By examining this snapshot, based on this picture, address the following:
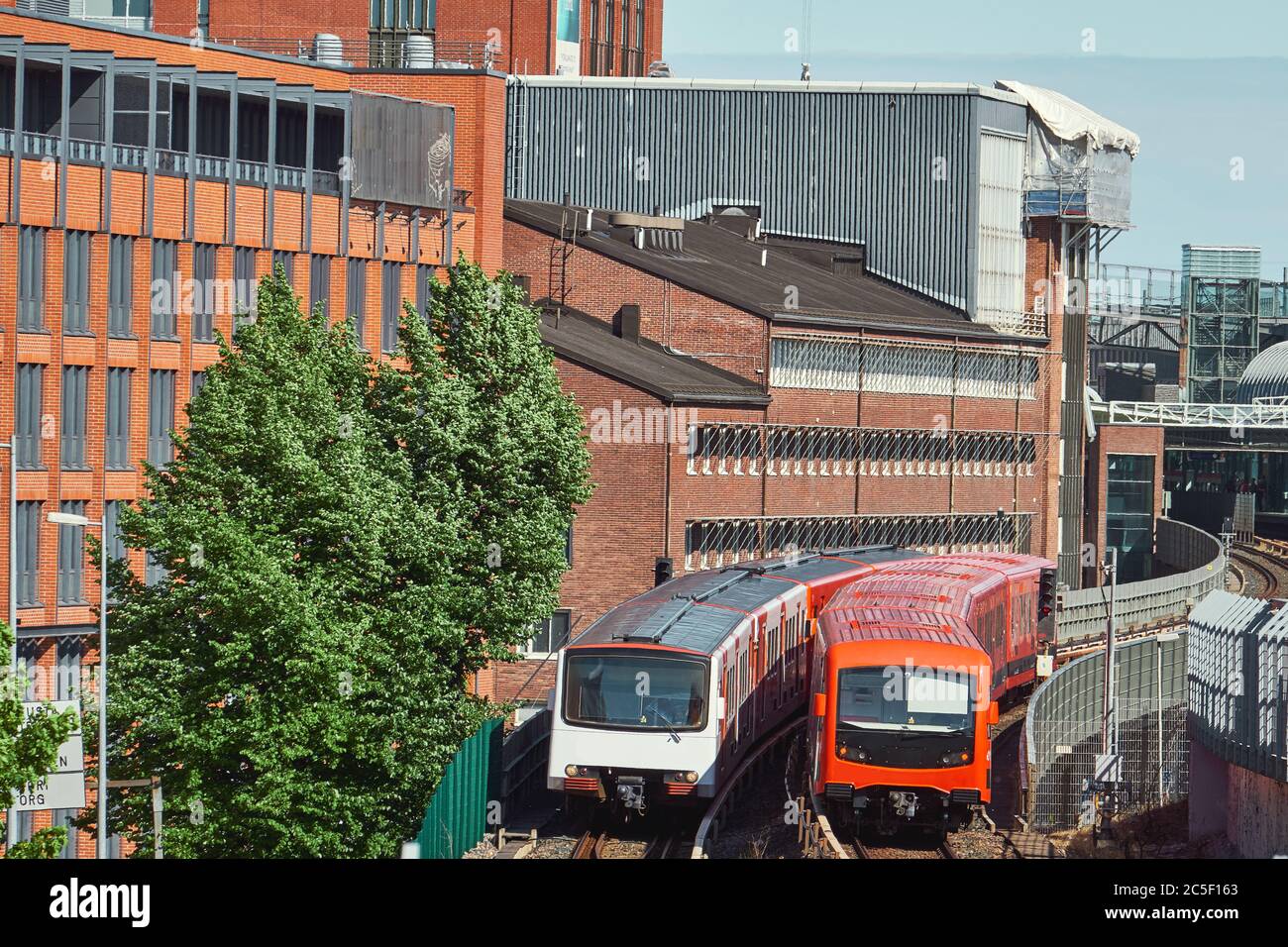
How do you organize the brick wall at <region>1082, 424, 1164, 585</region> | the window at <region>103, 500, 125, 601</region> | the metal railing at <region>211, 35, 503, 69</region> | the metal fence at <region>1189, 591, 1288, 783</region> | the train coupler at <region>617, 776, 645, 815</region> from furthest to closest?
1. the brick wall at <region>1082, 424, 1164, 585</region>
2. the metal railing at <region>211, 35, 503, 69</region>
3. the window at <region>103, 500, 125, 601</region>
4. the train coupler at <region>617, 776, 645, 815</region>
5. the metal fence at <region>1189, 591, 1288, 783</region>

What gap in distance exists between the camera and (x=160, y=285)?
5038 cm

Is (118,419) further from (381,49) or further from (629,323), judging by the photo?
(381,49)

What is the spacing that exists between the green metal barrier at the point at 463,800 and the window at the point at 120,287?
19.5 m

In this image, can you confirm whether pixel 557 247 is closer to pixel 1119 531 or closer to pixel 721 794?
pixel 721 794

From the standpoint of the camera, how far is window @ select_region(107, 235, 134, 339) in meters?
49.1

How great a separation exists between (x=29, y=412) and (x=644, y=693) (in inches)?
873

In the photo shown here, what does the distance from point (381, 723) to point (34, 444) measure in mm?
17704

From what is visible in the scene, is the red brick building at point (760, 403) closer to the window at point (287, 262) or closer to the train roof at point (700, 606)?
the window at point (287, 262)

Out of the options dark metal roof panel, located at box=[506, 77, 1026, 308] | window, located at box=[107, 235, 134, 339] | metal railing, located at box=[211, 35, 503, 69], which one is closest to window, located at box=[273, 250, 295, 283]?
window, located at box=[107, 235, 134, 339]

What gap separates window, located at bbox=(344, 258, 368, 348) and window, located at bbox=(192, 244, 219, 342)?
5.19 meters

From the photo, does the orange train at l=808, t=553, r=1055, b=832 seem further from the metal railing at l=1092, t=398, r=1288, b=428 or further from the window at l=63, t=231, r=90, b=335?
the metal railing at l=1092, t=398, r=1288, b=428

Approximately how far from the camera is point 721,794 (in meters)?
31.7

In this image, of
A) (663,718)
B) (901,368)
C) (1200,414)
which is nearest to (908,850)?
(663,718)
